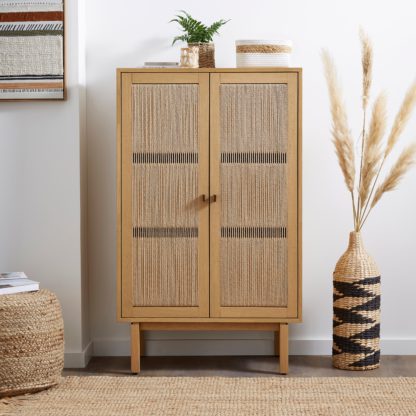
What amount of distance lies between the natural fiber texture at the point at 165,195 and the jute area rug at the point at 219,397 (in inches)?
15.6

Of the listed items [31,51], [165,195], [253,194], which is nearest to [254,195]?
[253,194]

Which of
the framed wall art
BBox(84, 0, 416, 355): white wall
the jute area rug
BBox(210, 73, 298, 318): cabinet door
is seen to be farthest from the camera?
BBox(84, 0, 416, 355): white wall

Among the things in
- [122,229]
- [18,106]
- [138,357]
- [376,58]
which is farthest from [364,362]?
[18,106]

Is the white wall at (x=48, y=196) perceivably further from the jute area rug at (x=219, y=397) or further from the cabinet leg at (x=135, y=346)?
the jute area rug at (x=219, y=397)

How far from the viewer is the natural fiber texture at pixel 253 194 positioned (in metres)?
3.53

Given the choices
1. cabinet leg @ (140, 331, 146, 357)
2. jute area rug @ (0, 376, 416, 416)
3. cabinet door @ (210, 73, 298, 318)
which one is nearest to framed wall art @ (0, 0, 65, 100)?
cabinet door @ (210, 73, 298, 318)

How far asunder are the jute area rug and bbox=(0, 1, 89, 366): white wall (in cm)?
50

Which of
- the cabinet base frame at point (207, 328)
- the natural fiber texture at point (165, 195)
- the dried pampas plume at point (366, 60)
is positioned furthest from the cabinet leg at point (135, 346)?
the dried pampas plume at point (366, 60)

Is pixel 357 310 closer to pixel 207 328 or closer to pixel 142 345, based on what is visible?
pixel 207 328

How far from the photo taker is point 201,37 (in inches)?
146

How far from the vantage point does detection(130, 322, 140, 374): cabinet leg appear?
3.60 m

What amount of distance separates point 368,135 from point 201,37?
93cm

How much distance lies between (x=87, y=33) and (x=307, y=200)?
1.43m

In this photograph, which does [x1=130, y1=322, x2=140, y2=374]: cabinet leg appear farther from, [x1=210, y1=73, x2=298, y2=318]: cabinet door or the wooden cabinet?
[x1=210, y1=73, x2=298, y2=318]: cabinet door
